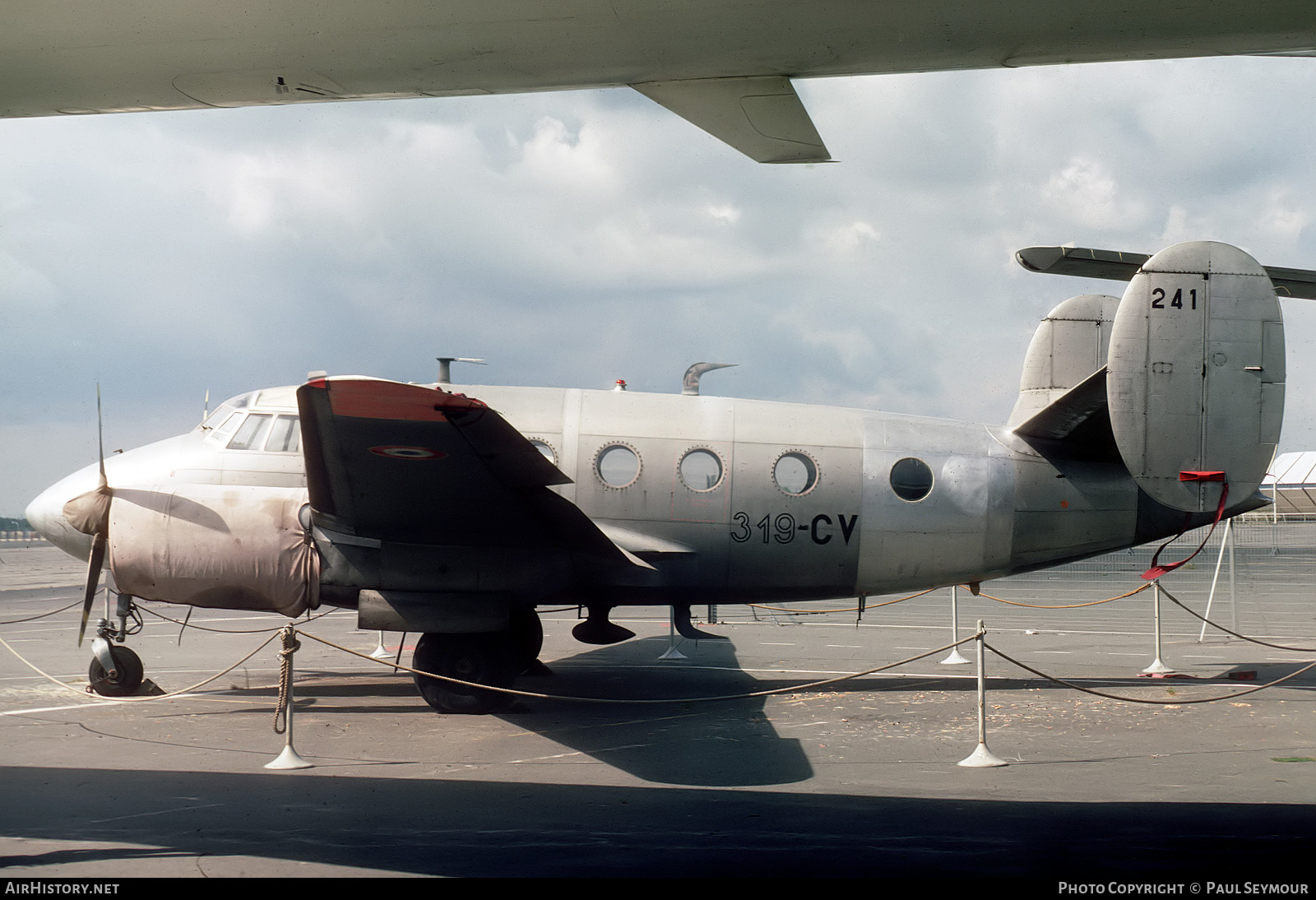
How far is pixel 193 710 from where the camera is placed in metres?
10.2

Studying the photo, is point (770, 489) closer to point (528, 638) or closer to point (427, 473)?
point (528, 638)

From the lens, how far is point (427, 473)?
9156 mm

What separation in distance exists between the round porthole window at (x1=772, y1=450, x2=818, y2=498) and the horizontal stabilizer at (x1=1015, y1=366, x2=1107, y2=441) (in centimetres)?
272

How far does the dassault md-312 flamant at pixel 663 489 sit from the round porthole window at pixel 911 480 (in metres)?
0.02

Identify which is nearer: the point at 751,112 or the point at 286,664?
the point at 751,112

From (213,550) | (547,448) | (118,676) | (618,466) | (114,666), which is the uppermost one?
(547,448)

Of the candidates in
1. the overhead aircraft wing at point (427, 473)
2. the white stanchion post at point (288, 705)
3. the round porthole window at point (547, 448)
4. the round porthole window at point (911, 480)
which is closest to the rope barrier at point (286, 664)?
the white stanchion post at point (288, 705)

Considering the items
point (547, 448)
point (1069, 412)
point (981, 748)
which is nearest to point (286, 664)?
point (547, 448)

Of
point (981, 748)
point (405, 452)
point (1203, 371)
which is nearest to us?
point (981, 748)

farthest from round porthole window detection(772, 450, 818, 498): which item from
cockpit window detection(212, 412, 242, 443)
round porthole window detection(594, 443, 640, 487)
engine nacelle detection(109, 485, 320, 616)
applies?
cockpit window detection(212, 412, 242, 443)

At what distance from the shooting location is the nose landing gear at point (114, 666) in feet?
34.0

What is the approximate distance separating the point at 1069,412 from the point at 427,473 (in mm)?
7518

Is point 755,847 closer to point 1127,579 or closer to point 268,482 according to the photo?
point 268,482

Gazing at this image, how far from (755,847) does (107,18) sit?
17.5ft
